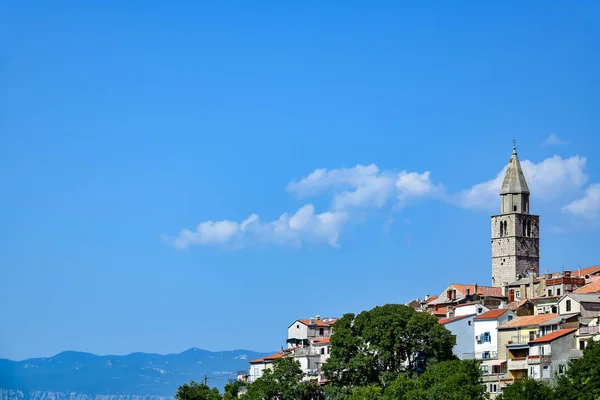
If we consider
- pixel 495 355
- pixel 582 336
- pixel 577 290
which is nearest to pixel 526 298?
pixel 577 290

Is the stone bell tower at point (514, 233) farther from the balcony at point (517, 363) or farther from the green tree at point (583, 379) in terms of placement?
the green tree at point (583, 379)

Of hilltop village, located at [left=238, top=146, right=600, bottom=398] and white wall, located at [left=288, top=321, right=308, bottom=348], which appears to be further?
white wall, located at [left=288, top=321, right=308, bottom=348]

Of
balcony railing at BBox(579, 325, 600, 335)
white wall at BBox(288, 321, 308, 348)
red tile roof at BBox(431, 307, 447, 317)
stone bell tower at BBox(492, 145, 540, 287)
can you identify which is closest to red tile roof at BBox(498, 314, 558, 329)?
balcony railing at BBox(579, 325, 600, 335)

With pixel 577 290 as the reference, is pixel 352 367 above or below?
below

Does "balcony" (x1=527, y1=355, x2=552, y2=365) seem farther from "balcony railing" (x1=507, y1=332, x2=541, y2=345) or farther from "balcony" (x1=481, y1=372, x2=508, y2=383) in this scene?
"balcony" (x1=481, y1=372, x2=508, y2=383)

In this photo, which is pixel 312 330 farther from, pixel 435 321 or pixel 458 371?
pixel 458 371

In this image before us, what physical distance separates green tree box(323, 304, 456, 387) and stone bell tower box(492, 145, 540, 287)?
44608mm

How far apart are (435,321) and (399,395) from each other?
993cm

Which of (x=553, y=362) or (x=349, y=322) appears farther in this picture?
(x=349, y=322)

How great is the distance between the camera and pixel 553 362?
82875mm

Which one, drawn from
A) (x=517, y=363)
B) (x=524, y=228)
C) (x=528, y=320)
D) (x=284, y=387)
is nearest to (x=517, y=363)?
(x=517, y=363)

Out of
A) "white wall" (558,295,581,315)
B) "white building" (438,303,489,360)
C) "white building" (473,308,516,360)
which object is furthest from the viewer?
"white building" (438,303,489,360)

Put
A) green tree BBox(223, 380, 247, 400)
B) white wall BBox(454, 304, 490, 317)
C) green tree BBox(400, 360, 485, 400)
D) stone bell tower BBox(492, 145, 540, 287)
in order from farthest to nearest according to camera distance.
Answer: stone bell tower BBox(492, 145, 540, 287) → green tree BBox(223, 380, 247, 400) → white wall BBox(454, 304, 490, 317) → green tree BBox(400, 360, 485, 400)

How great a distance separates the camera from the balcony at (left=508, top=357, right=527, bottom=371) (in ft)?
283
